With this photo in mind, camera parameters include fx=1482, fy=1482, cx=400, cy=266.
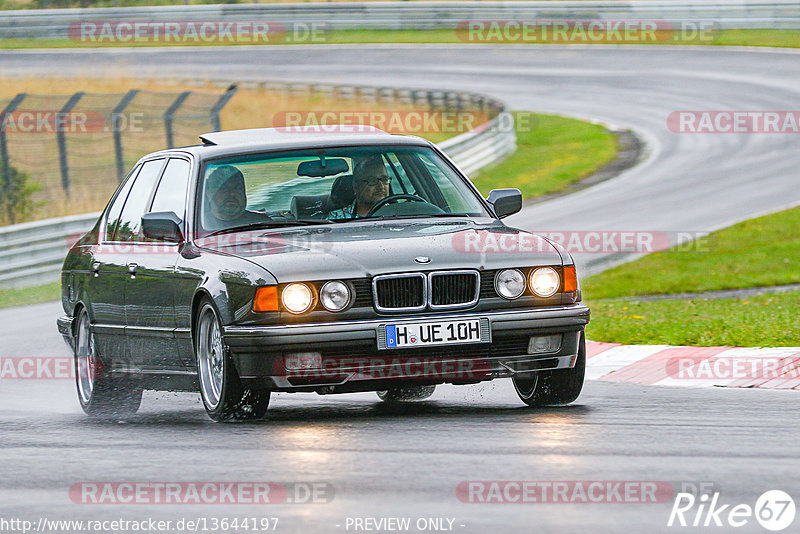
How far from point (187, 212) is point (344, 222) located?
2.96 ft

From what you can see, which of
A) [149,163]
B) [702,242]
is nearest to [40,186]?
[702,242]

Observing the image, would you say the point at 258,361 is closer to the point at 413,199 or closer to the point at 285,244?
the point at 285,244

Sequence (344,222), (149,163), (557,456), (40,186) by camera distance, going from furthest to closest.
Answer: (40,186)
(149,163)
(344,222)
(557,456)

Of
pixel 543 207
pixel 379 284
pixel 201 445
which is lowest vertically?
pixel 543 207

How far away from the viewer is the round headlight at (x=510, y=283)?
7484 mm

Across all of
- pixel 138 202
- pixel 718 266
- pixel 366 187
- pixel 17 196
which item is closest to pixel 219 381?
pixel 366 187

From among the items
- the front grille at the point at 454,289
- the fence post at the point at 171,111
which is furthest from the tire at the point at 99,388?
the fence post at the point at 171,111

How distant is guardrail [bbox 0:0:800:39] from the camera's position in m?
39.2

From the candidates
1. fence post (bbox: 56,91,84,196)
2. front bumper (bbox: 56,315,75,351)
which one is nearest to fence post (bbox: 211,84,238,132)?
fence post (bbox: 56,91,84,196)

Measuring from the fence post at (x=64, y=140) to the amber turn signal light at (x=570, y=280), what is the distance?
1474 cm

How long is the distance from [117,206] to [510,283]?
Answer: 10.6ft

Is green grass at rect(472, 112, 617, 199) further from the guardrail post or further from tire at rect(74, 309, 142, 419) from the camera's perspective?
tire at rect(74, 309, 142, 419)

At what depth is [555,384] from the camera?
7992 millimetres

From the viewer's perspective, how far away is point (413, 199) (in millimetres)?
8570
